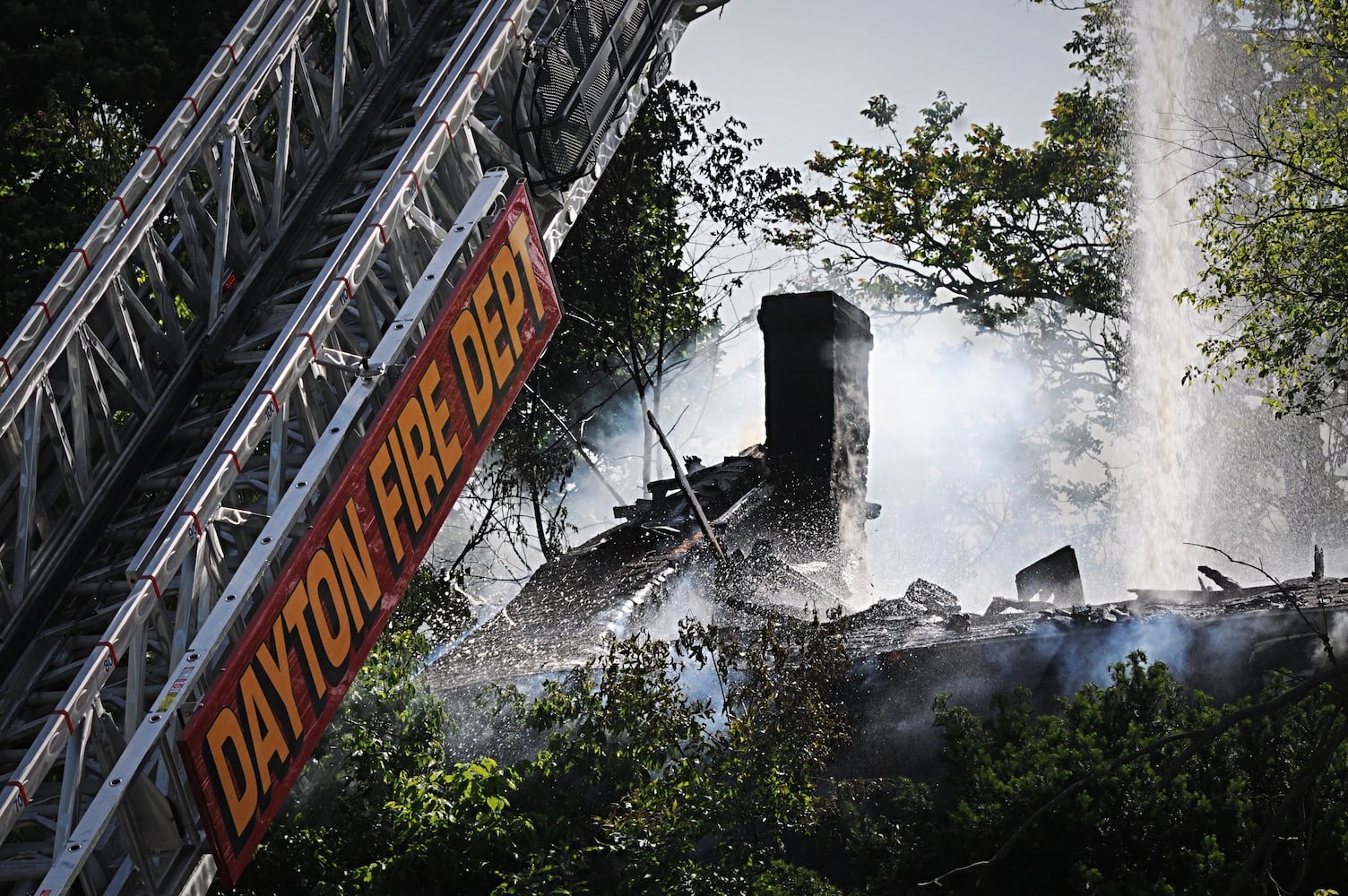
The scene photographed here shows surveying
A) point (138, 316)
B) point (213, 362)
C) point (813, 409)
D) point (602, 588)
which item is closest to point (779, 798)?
point (602, 588)

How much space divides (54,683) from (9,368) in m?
1.56

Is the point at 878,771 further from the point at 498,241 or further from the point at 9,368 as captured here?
the point at 9,368

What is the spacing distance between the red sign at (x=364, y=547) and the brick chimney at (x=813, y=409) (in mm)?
5501

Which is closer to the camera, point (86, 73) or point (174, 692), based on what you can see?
point (174, 692)

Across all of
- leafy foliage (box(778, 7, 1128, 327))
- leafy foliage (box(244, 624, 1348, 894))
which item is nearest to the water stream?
leafy foliage (box(778, 7, 1128, 327))

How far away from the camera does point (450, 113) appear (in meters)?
6.96

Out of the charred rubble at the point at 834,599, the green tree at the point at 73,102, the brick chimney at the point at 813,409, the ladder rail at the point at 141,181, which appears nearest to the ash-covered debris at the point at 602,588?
the charred rubble at the point at 834,599

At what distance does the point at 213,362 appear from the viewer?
7152 mm

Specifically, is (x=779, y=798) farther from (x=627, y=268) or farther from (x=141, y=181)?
(x=627, y=268)

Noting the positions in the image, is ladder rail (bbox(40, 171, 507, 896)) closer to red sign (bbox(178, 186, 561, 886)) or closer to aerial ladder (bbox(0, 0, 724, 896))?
aerial ladder (bbox(0, 0, 724, 896))

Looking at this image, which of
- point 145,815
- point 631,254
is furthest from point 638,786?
point 631,254

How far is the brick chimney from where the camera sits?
12617 mm

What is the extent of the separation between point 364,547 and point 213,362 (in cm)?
171

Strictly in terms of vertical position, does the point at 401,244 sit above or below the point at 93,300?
above
